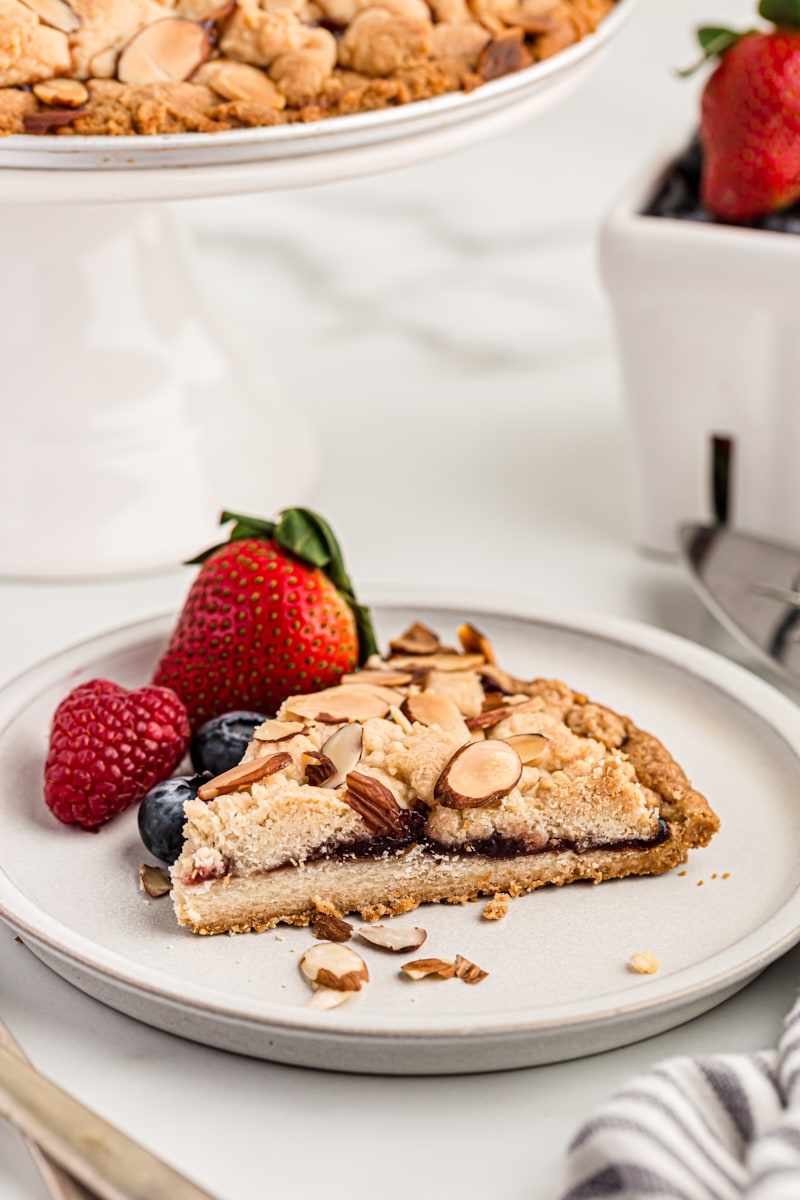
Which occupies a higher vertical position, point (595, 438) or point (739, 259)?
point (739, 259)

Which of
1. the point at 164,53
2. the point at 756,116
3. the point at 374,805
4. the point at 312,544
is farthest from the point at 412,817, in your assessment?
the point at 756,116

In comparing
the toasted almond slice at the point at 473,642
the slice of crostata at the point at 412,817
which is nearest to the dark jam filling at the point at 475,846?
the slice of crostata at the point at 412,817

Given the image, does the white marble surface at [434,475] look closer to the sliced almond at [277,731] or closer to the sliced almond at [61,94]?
the sliced almond at [277,731]

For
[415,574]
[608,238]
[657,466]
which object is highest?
[608,238]

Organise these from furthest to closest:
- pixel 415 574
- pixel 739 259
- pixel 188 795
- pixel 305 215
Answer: pixel 305 215 → pixel 415 574 → pixel 739 259 → pixel 188 795

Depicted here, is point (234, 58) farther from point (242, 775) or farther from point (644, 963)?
point (644, 963)

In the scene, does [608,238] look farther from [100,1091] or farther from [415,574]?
[100,1091]

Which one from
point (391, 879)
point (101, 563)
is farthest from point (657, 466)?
point (391, 879)
